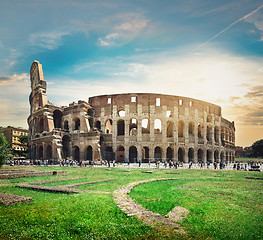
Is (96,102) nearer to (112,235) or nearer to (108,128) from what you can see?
(108,128)

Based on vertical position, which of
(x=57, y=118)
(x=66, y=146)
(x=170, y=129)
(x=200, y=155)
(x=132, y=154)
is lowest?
(x=200, y=155)

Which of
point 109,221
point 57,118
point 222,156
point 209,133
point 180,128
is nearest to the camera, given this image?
point 109,221

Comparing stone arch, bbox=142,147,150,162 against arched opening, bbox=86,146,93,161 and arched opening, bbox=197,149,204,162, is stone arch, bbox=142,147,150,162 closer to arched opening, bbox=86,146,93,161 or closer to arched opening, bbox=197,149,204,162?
arched opening, bbox=86,146,93,161

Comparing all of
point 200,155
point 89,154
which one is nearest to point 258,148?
point 200,155

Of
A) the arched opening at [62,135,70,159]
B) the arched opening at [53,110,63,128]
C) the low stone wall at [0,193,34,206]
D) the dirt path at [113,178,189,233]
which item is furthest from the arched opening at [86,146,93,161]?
the dirt path at [113,178,189,233]

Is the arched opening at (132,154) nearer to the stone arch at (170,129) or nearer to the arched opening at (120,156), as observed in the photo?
the arched opening at (120,156)

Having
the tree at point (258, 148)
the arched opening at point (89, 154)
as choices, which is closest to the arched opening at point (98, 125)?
the arched opening at point (89, 154)

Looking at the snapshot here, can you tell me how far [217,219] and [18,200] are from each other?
5887 millimetres

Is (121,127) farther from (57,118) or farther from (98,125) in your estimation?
(57,118)

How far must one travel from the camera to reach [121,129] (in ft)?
138

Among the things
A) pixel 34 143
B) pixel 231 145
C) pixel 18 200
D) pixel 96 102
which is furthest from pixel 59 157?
pixel 231 145

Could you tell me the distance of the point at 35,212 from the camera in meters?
5.46

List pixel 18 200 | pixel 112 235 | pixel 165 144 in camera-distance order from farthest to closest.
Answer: pixel 165 144, pixel 18 200, pixel 112 235

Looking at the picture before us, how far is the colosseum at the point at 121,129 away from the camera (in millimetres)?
36594
